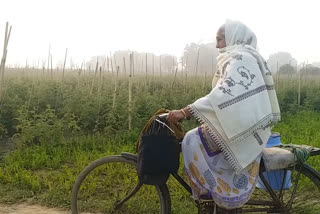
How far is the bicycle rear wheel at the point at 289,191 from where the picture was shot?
2.77 m

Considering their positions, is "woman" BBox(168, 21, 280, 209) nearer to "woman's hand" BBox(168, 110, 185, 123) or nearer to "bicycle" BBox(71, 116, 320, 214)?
"woman's hand" BBox(168, 110, 185, 123)

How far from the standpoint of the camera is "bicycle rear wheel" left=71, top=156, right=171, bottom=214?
2.79 metres

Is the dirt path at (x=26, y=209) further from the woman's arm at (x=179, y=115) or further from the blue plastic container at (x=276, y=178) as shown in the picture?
the blue plastic container at (x=276, y=178)

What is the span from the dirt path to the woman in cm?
172

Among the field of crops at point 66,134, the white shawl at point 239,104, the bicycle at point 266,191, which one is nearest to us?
the white shawl at point 239,104

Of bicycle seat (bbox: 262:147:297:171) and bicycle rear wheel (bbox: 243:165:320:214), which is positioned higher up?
A: bicycle seat (bbox: 262:147:297:171)

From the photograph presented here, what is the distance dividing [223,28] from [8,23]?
476 centimetres

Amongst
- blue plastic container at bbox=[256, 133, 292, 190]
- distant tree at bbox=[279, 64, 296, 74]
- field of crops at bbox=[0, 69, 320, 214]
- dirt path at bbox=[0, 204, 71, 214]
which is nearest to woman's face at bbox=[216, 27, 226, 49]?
blue plastic container at bbox=[256, 133, 292, 190]

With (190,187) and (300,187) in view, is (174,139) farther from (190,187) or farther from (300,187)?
(300,187)

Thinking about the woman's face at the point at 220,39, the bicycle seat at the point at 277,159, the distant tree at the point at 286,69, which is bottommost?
the bicycle seat at the point at 277,159

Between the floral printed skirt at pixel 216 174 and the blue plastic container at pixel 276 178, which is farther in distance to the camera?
the blue plastic container at pixel 276 178

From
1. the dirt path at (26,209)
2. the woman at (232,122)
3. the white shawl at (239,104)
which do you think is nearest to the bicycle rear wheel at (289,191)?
the woman at (232,122)

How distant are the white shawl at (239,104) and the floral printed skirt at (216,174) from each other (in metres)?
0.10

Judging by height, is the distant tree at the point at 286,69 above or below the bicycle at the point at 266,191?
above
